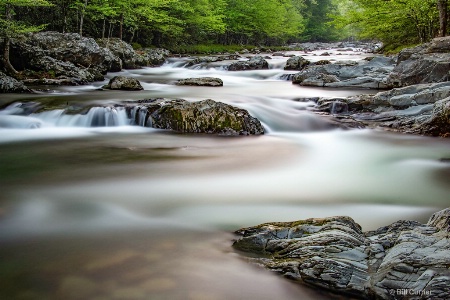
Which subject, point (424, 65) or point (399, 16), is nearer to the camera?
point (424, 65)

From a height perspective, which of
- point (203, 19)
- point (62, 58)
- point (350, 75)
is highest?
point (203, 19)

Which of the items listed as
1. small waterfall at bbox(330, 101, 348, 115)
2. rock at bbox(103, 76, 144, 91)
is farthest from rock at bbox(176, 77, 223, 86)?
small waterfall at bbox(330, 101, 348, 115)

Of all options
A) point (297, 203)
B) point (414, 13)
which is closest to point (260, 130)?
point (297, 203)

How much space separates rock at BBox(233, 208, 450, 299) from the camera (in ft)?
6.89

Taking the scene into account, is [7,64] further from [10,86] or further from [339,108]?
[339,108]

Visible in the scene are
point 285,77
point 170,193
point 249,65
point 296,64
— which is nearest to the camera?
point 170,193

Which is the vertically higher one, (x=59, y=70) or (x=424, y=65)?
(x=424, y=65)

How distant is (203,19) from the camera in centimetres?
3125

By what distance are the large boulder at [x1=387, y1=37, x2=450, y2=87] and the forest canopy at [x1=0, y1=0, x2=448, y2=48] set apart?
4.29 meters

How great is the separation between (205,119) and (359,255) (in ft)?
18.0

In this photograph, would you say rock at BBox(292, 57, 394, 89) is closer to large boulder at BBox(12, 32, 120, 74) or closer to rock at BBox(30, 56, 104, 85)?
rock at BBox(30, 56, 104, 85)

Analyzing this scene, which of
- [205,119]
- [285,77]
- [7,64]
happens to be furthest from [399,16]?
[7,64]

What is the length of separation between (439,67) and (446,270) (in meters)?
10.8

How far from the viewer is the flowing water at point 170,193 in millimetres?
2521
